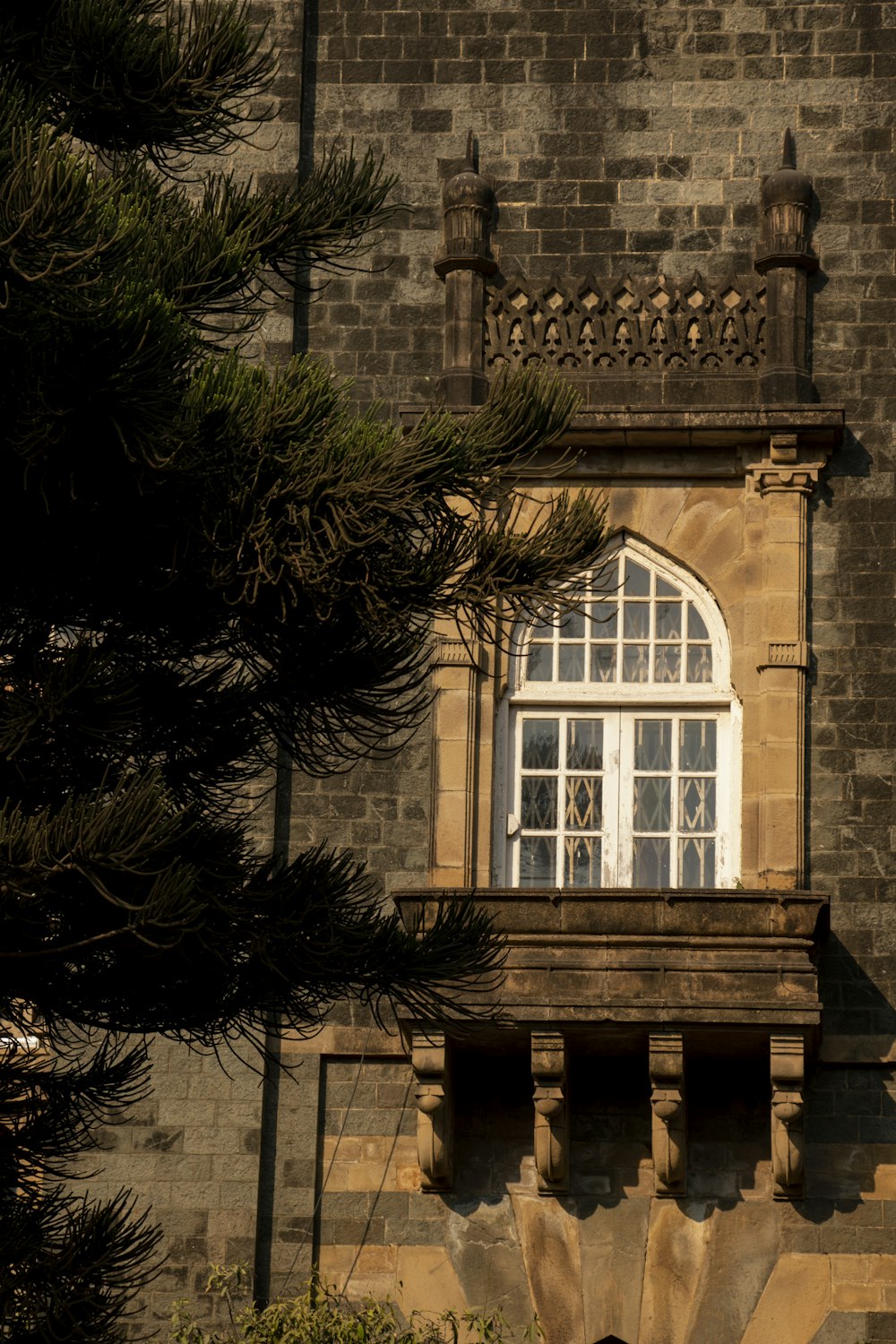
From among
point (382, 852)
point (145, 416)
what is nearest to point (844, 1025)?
point (382, 852)

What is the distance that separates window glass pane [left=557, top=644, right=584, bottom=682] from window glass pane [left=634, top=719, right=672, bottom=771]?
451mm

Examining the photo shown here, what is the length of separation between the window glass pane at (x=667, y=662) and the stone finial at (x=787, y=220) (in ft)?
7.79

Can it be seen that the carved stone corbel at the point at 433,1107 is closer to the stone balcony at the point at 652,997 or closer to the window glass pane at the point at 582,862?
the stone balcony at the point at 652,997

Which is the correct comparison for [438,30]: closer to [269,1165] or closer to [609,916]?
[609,916]

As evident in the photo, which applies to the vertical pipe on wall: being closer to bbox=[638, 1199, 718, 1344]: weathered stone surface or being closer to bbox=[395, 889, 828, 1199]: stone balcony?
bbox=[395, 889, 828, 1199]: stone balcony

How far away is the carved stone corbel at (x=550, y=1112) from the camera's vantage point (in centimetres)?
1499

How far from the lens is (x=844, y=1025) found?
15.6m

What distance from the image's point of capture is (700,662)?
54.3 ft

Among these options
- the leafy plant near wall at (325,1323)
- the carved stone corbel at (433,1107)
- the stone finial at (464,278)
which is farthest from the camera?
the stone finial at (464,278)

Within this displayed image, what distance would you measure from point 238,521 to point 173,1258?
544 centimetres

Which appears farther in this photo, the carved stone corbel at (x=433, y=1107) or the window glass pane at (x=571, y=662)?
the window glass pane at (x=571, y=662)

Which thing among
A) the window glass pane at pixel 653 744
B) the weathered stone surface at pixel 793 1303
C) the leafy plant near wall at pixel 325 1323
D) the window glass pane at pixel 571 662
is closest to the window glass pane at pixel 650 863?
the window glass pane at pixel 653 744

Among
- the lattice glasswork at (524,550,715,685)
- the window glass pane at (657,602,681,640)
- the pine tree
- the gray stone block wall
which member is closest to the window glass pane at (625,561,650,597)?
the lattice glasswork at (524,550,715,685)

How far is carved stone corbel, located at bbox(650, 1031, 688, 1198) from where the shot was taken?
589 inches
